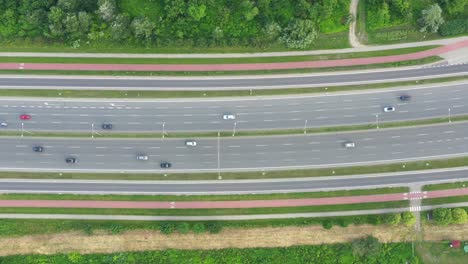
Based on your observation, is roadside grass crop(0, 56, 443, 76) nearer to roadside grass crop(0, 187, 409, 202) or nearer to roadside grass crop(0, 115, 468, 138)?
roadside grass crop(0, 115, 468, 138)

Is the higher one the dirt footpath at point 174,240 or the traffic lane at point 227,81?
the traffic lane at point 227,81

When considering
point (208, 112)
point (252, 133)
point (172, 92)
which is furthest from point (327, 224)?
point (172, 92)

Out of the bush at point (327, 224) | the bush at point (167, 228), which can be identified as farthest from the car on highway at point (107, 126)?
the bush at point (327, 224)

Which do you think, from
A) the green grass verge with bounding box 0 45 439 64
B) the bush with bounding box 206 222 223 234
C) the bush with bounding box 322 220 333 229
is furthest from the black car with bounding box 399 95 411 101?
the bush with bounding box 206 222 223 234

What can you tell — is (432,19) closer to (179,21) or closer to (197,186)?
(179,21)

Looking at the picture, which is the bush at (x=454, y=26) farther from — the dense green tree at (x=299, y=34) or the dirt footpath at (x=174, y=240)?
the dirt footpath at (x=174, y=240)

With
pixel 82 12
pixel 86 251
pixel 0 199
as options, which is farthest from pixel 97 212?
pixel 82 12

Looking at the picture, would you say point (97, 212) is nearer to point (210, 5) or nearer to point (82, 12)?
point (82, 12)

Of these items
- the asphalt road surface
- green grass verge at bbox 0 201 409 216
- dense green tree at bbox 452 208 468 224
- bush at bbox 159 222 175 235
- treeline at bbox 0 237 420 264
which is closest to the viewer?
dense green tree at bbox 452 208 468 224
